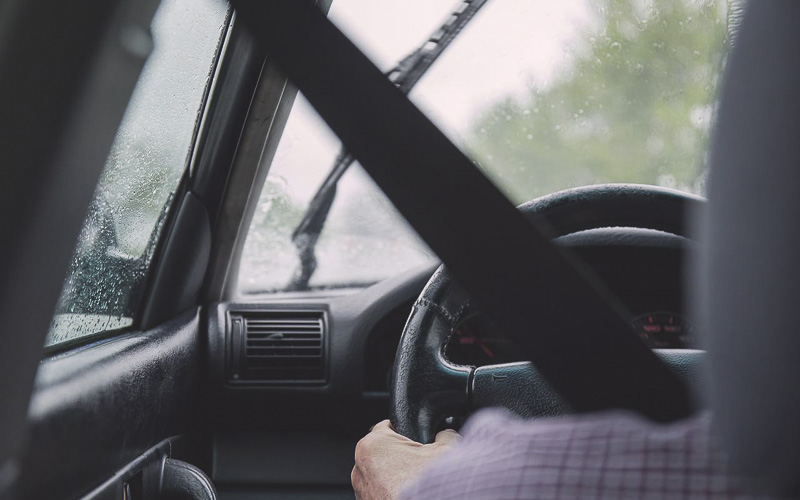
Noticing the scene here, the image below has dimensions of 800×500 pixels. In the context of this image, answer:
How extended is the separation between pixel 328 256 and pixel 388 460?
184cm

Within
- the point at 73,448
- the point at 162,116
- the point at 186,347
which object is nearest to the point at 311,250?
the point at 186,347

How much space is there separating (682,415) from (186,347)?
1800mm

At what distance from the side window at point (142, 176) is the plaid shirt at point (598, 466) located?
110 cm

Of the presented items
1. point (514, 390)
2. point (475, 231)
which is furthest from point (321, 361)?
point (475, 231)

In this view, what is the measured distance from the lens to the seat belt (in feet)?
3.04

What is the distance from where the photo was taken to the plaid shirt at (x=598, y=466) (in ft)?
1.79

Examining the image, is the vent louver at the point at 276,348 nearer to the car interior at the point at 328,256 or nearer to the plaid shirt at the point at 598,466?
the car interior at the point at 328,256

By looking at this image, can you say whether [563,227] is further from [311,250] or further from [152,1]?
[311,250]

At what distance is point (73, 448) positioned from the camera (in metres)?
1.28

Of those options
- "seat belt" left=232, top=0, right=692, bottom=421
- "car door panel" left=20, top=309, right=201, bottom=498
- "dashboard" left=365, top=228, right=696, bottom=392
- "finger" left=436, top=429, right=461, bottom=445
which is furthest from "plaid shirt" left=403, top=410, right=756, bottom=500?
"dashboard" left=365, top=228, right=696, bottom=392

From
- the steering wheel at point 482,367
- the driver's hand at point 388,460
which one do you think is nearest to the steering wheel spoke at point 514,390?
the steering wheel at point 482,367

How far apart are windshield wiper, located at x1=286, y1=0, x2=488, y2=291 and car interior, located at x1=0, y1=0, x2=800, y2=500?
1 cm

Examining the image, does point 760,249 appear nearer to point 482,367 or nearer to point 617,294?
point 482,367

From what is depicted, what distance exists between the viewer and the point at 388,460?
1462 mm
